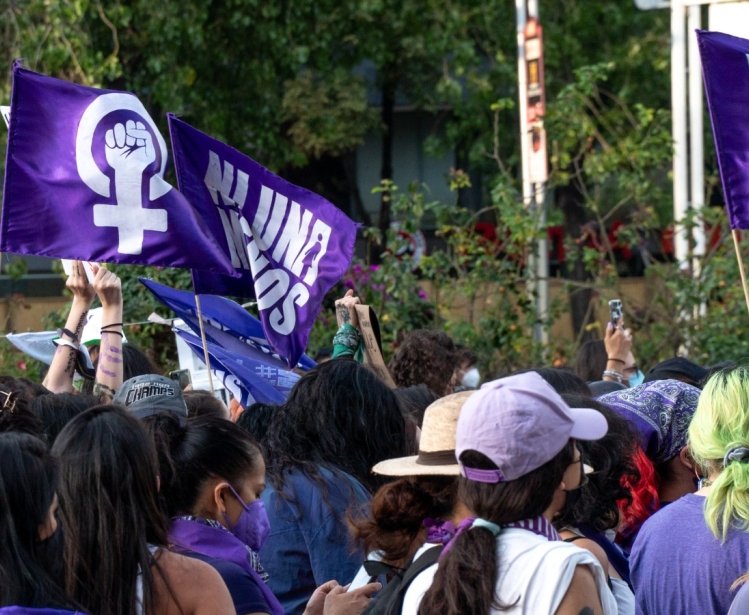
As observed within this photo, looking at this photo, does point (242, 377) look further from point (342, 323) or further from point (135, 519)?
point (135, 519)

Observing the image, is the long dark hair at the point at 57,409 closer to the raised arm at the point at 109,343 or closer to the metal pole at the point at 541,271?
the raised arm at the point at 109,343

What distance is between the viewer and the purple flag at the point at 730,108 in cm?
524

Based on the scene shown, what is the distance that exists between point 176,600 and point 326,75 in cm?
1335

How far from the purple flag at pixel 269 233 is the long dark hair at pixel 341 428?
1.73 m

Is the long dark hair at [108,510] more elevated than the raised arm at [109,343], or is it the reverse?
the raised arm at [109,343]

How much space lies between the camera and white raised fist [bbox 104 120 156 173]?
5.54 meters

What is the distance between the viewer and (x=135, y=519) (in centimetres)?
298

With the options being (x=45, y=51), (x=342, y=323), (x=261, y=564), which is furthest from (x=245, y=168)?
(x=45, y=51)

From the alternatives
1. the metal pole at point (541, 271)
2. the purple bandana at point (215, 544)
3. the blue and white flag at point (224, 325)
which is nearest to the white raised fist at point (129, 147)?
the blue and white flag at point (224, 325)

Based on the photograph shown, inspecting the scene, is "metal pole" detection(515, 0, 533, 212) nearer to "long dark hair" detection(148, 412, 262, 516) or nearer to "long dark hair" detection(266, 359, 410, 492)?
"long dark hair" detection(266, 359, 410, 492)

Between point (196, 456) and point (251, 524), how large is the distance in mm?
248

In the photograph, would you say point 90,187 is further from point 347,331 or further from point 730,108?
point 730,108

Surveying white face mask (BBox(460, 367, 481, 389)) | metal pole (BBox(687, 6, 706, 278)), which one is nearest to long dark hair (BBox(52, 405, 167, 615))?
white face mask (BBox(460, 367, 481, 389))

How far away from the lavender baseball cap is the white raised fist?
123 inches
